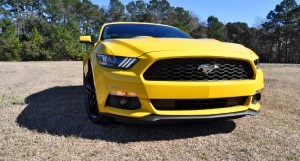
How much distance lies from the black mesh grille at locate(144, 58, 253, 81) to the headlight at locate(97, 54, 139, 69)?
0.18 metres

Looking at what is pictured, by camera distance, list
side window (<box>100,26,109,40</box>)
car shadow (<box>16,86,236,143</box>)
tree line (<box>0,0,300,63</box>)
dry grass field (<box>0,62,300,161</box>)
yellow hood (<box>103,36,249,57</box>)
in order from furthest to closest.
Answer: tree line (<box>0,0,300,63</box>)
side window (<box>100,26,109,40</box>)
car shadow (<box>16,86,236,143</box>)
yellow hood (<box>103,36,249,57</box>)
dry grass field (<box>0,62,300,161</box>)

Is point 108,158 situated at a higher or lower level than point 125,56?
lower

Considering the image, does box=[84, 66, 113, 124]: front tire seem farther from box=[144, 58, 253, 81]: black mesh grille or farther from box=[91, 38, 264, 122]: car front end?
box=[144, 58, 253, 81]: black mesh grille

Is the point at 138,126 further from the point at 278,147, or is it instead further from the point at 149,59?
the point at 278,147

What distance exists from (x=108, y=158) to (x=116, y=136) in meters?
0.56

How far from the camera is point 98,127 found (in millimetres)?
3387

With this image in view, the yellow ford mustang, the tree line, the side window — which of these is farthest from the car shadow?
the tree line

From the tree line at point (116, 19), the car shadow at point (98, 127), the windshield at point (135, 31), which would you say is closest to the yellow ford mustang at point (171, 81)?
the car shadow at point (98, 127)

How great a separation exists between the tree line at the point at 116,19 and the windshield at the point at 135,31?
3446 cm

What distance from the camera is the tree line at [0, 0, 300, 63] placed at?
39.0m

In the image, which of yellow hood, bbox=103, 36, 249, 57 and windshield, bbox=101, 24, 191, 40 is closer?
yellow hood, bbox=103, 36, 249, 57

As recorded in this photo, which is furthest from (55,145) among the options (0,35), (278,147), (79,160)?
(0,35)

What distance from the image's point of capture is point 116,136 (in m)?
3.10

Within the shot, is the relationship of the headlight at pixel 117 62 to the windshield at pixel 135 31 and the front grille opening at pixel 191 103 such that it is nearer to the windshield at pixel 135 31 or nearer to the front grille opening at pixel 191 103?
the front grille opening at pixel 191 103
